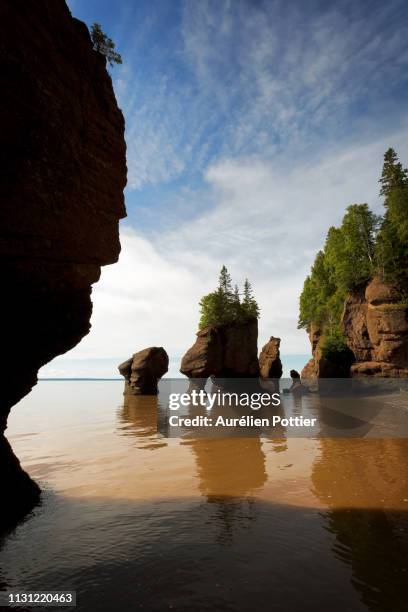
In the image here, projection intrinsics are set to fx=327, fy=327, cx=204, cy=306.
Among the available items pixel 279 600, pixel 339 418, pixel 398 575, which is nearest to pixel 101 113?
pixel 279 600

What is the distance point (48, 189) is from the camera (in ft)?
26.5

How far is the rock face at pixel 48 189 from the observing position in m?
7.45

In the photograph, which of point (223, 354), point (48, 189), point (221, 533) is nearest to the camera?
point (221, 533)

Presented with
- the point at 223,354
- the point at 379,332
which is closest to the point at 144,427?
the point at 223,354

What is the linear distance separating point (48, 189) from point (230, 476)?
35.1 ft

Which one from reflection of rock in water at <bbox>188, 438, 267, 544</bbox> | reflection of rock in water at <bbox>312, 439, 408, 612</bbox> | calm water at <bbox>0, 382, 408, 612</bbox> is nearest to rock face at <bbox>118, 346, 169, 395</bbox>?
reflection of rock in water at <bbox>188, 438, 267, 544</bbox>

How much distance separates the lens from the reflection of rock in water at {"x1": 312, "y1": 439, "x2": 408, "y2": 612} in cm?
520

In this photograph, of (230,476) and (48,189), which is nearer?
(48,189)

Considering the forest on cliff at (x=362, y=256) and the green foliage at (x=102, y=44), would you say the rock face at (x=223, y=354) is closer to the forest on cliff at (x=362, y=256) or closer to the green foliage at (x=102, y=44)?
the forest on cliff at (x=362, y=256)

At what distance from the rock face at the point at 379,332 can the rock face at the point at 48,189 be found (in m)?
28.2

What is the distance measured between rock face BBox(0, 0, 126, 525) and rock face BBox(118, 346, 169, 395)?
130 feet

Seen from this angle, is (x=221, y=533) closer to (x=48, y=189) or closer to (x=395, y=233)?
(x=48, y=189)

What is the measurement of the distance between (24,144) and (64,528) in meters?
9.03

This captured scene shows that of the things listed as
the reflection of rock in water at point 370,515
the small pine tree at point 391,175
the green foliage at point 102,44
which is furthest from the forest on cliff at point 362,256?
the green foliage at point 102,44
